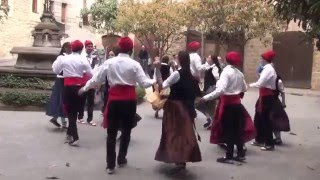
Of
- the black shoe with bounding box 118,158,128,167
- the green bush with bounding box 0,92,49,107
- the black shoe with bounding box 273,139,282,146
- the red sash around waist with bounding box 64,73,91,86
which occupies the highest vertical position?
the red sash around waist with bounding box 64,73,91,86

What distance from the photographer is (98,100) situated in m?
14.1

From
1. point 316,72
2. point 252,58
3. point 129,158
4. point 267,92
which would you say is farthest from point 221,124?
point 252,58

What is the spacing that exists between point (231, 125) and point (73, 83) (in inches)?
105

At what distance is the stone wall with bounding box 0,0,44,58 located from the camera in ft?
107

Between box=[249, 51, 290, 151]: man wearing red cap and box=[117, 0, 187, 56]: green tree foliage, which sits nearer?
box=[249, 51, 290, 151]: man wearing red cap

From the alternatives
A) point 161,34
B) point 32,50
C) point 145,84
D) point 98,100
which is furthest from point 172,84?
point 161,34

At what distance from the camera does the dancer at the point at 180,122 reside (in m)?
6.96

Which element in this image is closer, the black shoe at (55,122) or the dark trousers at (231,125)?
the dark trousers at (231,125)

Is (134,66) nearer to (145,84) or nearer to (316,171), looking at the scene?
(145,84)

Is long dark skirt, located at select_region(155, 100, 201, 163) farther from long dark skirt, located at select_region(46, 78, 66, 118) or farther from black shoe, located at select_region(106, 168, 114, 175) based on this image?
long dark skirt, located at select_region(46, 78, 66, 118)

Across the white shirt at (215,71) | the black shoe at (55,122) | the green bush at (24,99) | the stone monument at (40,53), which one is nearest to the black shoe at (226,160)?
the white shirt at (215,71)

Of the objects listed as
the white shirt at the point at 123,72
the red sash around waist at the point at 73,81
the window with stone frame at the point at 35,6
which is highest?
the window with stone frame at the point at 35,6

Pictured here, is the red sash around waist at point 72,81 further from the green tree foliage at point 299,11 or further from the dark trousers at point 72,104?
the green tree foliage at point 299,11

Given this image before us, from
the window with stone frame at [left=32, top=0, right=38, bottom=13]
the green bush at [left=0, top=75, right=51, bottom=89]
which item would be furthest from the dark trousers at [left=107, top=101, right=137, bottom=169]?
the window with stone frame at [left=32, top=0, right=38, bottom=13]
